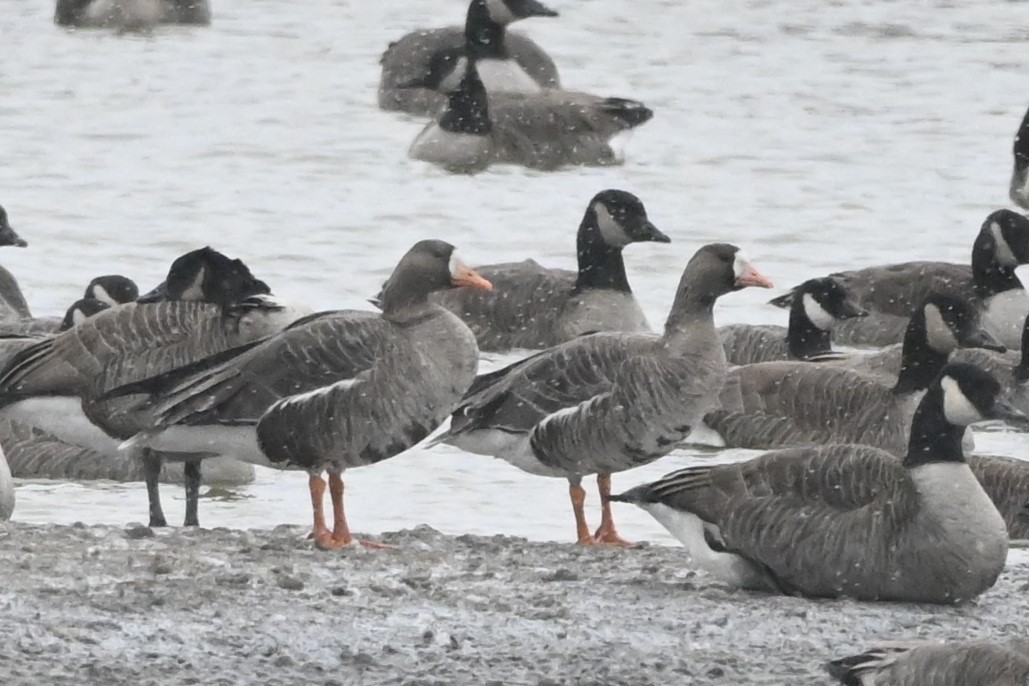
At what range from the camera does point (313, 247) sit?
19.0 m

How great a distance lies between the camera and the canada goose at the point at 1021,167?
21062mm

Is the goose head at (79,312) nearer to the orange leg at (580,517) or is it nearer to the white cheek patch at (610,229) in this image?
the white cheek patch at (610,229)

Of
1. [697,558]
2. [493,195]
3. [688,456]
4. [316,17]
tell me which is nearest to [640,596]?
[697,558]

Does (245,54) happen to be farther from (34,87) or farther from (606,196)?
(606,196)

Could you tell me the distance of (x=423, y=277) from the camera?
998 centimetres

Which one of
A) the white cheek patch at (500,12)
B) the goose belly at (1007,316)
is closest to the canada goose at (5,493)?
the goose belly at (1007,316)

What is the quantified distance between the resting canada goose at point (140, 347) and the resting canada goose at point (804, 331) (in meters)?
4.39

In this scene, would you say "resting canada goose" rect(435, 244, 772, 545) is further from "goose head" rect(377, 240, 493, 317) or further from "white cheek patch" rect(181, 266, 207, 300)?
"white cheek patch" rect(181, 266, 207, 300)

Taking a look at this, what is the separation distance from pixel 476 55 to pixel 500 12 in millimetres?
575

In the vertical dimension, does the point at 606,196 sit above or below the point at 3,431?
above

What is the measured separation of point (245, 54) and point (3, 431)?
17891 millimetres

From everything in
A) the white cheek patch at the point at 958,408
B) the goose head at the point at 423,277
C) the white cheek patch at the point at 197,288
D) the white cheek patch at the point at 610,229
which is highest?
the goose head at the point at 423,277

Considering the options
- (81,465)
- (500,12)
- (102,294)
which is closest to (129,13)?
(500,12)

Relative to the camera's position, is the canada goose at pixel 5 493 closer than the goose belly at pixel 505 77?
Yes
